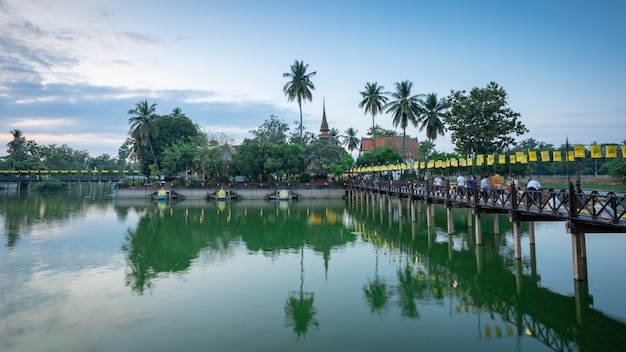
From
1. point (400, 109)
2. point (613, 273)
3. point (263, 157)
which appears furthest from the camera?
point (263, 157)

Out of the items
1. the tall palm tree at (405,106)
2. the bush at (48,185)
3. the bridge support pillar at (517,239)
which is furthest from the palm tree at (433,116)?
the bush at (48,185)

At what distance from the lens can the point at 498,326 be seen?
10023 mm

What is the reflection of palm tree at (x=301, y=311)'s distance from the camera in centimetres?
1001

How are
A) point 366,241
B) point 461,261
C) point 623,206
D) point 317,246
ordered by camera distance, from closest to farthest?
point 623,206, point 461,261, point 317,246, point 366,241

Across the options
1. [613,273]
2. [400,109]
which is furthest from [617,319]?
[400,109]

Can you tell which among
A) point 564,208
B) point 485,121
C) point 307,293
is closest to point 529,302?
point 564,208

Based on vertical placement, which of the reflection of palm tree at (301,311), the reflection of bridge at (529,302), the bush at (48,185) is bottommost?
the reflection of bridge at (529,302)

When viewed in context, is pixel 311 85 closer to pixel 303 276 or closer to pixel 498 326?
pixel 303 276

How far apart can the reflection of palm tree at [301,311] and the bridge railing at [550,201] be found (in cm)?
870

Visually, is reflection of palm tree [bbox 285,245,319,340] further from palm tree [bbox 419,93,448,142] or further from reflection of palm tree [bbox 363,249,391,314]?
palm tree [bbox 419,93,448,142]

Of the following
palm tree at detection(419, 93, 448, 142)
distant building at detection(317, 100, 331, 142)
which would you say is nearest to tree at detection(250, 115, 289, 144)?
distant building at detection(317, 100, 331, 142)

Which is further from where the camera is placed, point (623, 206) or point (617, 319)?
point (623, 206)

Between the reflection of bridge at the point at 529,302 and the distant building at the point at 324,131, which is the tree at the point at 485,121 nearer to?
the reflection of bridge at the point at 529,302

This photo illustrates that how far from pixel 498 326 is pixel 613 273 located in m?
7.54
